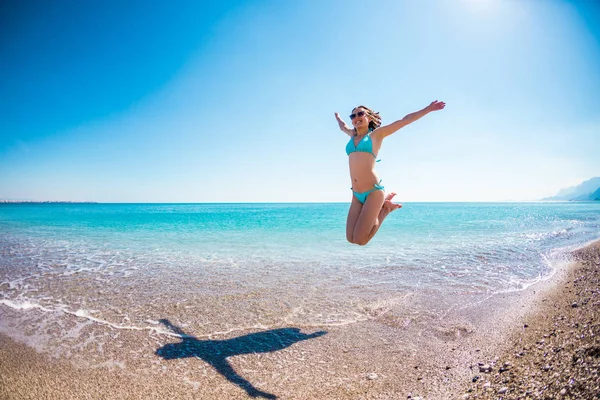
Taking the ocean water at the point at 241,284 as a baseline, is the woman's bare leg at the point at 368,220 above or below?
above

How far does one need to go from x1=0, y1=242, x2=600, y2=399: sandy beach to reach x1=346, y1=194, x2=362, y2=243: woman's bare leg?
67.2 inches

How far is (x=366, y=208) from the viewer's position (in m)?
5.68

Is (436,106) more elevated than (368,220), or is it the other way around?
(436,106)

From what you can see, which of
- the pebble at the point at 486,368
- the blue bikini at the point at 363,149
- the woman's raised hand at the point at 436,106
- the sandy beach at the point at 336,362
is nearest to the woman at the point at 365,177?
the blue bikini at the point at 363,149

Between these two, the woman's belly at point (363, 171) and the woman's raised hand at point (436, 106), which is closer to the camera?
the woman's raised hand at point (436, 106)

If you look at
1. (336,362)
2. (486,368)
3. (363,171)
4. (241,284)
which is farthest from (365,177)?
(241,284)

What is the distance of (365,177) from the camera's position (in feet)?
19.0

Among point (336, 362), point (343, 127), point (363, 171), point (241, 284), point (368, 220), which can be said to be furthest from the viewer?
point (241, 284)

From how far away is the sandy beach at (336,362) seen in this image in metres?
3.70

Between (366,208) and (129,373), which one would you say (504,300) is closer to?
(366,208)

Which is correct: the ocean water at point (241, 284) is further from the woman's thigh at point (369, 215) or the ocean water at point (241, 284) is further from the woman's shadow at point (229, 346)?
the woman's thigh at point (369, 215)

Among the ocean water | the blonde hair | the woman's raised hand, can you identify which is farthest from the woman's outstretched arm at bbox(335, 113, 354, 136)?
the ocean water

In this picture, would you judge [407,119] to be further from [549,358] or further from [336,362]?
[336,362]

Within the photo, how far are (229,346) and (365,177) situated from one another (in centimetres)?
378
